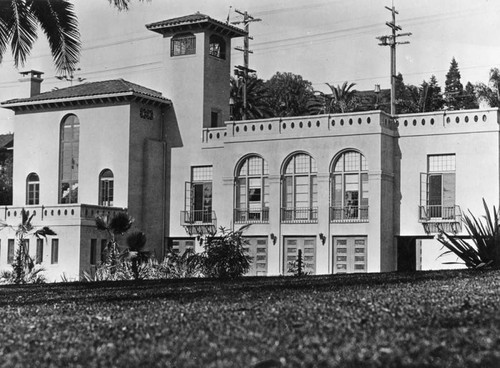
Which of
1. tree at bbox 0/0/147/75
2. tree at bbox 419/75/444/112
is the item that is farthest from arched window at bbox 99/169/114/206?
tree at bbox 419/75/444/112

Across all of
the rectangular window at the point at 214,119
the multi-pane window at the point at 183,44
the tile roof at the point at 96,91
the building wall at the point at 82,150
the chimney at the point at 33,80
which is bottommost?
the building wall at the point at 82,150

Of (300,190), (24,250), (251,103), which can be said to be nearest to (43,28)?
(24,250)

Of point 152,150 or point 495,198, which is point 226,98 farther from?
point 495,198

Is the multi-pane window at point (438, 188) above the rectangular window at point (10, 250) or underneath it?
above

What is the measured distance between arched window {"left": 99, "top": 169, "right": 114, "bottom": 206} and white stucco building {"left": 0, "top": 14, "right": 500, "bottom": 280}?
0.06 m

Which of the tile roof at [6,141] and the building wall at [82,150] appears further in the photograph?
the tile roof at [6,141]

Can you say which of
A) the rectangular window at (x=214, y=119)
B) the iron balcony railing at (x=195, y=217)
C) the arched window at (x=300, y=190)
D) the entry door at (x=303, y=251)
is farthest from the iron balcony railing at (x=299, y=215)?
the rectangular window at (x=214, y=119)

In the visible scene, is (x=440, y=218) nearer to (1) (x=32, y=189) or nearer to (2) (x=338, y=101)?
(1) (x=32, y=189)

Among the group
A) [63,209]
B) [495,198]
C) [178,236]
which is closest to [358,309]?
[495,198]

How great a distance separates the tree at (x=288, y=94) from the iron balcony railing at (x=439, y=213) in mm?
32539

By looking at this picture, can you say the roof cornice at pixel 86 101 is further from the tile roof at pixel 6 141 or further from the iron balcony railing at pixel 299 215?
the tile roof at pixel 6 141

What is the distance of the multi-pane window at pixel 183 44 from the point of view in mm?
45906

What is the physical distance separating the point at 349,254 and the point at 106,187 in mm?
13214

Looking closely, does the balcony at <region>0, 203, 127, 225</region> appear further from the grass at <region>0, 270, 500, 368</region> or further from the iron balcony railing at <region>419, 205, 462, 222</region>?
the grass at <region>0, 270, 500, 368</region>
